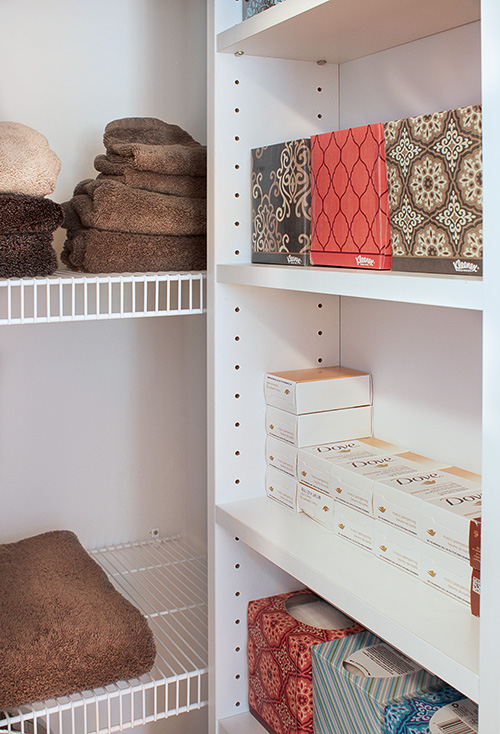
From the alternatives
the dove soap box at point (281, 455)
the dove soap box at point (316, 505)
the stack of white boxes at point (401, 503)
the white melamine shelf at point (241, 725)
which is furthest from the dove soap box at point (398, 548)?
the white melamine shelf at point (241, 725)

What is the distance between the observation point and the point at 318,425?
1100mm

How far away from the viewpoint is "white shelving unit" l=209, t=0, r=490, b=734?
854 mm

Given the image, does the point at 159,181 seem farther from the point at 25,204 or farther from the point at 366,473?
the point at 366,473

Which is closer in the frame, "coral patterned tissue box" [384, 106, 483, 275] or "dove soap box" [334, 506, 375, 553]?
"coral patterned tissue box" [384, 106, 483, 275]

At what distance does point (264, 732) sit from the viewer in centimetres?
112

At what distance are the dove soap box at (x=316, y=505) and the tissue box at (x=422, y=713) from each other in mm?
253

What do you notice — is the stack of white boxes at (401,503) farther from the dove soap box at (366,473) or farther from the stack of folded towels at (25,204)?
the stack of folded towels at (25,204)

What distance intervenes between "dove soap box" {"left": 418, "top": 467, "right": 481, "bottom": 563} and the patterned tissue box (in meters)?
0.68

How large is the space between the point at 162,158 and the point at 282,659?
75 cm

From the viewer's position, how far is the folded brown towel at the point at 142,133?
1.17m

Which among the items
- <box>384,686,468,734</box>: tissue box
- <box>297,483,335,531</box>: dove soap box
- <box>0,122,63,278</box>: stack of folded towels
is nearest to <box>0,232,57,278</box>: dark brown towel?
<box>0,122,63,278</box>: stack of folded towels

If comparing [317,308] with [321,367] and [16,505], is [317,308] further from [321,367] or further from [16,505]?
[16,505]

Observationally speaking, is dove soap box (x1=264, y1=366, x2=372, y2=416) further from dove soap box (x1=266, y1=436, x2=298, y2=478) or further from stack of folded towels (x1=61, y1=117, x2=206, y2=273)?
stack of folded towels (x1=61, y1=117, x2=206, y2=273)

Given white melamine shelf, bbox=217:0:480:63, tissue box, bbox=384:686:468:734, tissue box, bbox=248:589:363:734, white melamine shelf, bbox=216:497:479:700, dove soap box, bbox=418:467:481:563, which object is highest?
white melamine shelf, bbox=217:0:480:63
